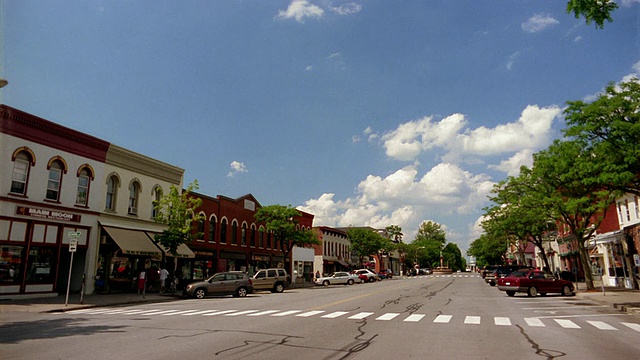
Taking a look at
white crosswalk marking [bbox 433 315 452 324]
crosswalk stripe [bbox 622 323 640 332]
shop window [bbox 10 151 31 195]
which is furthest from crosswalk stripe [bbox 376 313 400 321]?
shop window [bbox 10 151 31 195]

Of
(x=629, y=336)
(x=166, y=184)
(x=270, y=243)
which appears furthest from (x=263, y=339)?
(x=270, y=243)

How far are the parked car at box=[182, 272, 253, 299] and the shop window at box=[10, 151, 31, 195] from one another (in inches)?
404

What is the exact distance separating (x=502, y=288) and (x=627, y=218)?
15.3 m

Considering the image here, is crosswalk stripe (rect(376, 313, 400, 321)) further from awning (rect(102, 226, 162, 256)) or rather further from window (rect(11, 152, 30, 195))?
window (rect(11, 152, 30, 195))

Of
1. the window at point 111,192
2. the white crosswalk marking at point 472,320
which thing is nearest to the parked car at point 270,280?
the window at point 111,192

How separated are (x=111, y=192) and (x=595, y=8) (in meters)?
27.6

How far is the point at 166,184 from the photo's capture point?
33.3 m

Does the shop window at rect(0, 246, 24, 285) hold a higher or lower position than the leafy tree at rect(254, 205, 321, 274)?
lower

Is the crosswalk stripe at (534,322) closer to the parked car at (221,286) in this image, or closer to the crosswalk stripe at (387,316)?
the crosswalk stripe at (387,316)

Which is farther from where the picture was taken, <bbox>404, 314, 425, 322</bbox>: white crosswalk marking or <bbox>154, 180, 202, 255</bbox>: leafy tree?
<bbox>154, 180, 202, 255</bbox>: leafy tree

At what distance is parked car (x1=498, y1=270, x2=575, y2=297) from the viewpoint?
83.1 feet

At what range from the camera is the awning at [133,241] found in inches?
1064

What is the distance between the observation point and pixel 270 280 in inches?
1315

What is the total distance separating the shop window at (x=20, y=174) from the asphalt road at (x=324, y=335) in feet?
29.4
